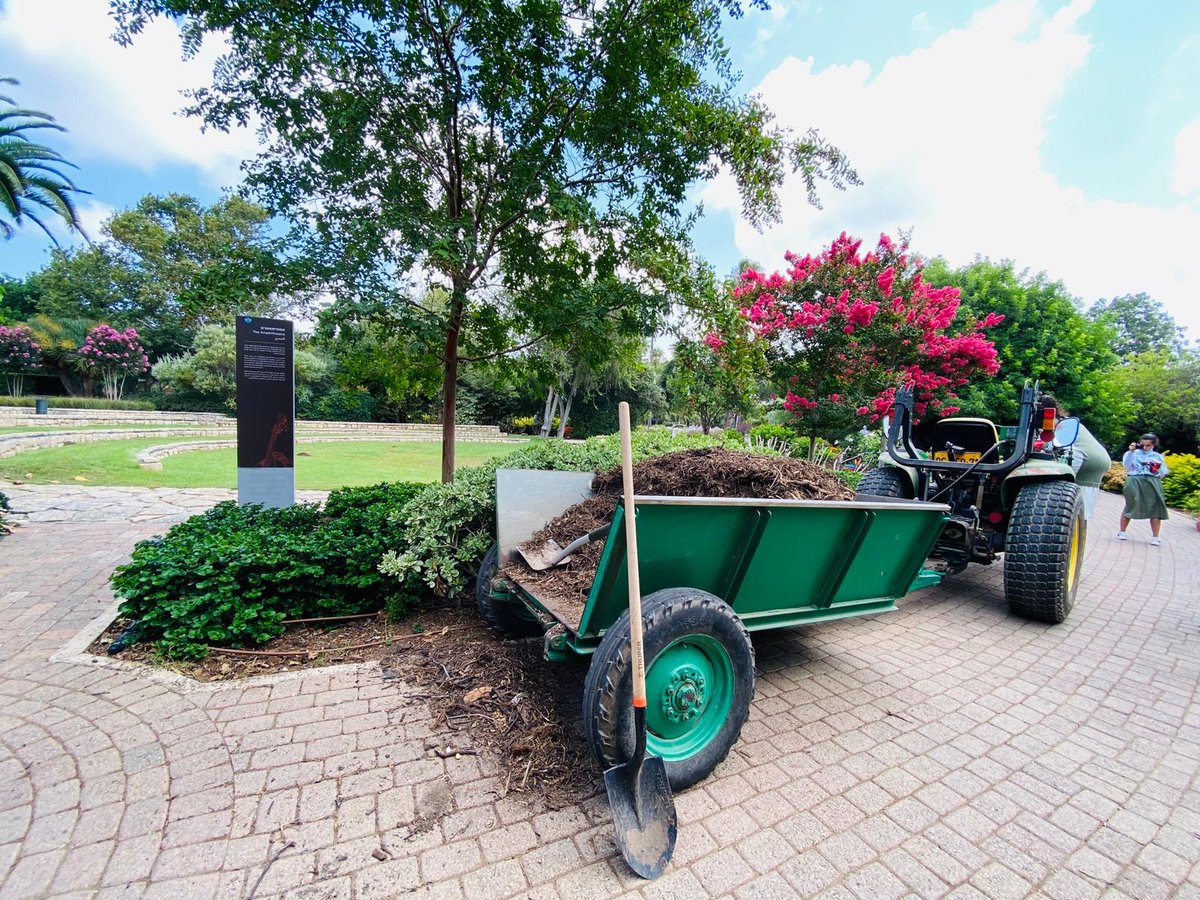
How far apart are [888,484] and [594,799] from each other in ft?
14.3

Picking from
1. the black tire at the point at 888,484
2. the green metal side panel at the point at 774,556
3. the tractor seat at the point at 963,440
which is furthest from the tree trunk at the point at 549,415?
the green metal side panel at the point at 774,556

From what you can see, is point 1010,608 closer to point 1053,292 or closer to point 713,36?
point 713,36

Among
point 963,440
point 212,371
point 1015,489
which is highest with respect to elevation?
point 212,371

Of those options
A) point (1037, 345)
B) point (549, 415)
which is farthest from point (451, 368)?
point (549, 415)

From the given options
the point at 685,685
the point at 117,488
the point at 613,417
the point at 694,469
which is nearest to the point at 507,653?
the point at 685,685

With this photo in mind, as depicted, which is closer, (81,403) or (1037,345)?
(1037,345)

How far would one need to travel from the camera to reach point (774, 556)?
8.04ft

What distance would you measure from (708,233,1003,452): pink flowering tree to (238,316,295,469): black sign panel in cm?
682

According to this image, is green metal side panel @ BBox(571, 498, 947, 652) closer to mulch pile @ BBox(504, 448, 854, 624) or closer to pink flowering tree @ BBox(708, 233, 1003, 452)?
mulch pile @ BBox(504, 448, 854, 624)

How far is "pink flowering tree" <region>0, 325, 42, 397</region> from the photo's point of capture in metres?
20.1

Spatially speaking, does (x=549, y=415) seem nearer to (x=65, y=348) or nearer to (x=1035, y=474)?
(x=65, y=348)

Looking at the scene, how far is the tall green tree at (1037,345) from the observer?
551 inches

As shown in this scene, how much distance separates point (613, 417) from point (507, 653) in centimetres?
2948

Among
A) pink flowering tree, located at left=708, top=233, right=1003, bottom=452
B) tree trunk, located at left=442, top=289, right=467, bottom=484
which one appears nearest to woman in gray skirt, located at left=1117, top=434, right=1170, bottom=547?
pink flowering tree, located at left=708, top=233, right=1003, bottom=452
